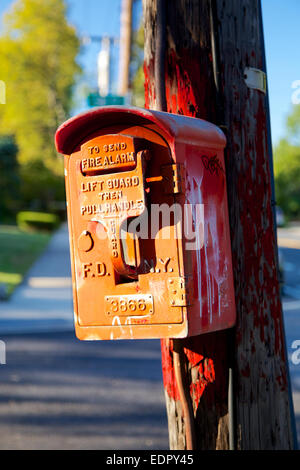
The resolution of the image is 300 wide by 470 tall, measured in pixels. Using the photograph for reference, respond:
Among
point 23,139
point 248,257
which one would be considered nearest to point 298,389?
point 248,257

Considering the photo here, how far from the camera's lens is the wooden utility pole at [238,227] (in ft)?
7.39

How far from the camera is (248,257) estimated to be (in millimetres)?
2258

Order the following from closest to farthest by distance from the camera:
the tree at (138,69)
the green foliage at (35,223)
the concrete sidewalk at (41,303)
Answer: the concrete sidewalk at (41,303)
the green foliage at (35,223)
the tree at (138,69)

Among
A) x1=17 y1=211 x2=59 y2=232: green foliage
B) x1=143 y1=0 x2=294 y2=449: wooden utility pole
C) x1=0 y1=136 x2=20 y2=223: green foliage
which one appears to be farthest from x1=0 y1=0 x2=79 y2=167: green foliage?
x1=143 y1=0 x2=294 y2=449: wooden utility pole

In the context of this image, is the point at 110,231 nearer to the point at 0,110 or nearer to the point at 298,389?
the point at 298,389

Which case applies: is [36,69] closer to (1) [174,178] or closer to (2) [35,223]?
(2) [35,223]

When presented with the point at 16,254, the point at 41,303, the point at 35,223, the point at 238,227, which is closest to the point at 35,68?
the point at 35,223

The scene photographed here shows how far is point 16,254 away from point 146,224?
18.1m

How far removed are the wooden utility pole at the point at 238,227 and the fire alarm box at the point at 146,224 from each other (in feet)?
0.27

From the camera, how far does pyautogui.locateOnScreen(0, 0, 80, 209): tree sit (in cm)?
3781

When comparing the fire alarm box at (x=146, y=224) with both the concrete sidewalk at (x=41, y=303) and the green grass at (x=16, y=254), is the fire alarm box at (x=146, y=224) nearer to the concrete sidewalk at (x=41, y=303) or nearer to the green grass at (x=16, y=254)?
the concrete sidewalk at (x=41, y=303)

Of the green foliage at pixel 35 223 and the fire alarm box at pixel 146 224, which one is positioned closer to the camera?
the fire alarm box at pixel 146 224

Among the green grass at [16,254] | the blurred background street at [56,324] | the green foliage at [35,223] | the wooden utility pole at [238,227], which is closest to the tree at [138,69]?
the blurred background street at [56,324]
